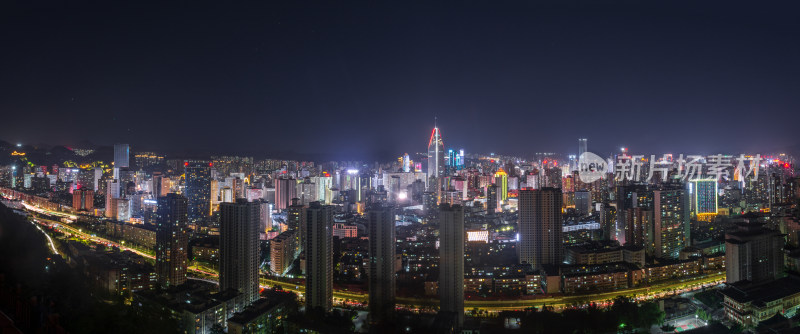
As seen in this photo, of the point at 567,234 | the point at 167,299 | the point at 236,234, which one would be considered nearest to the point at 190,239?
the point at 236,234

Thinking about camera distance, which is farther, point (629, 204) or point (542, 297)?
point (629, 204)

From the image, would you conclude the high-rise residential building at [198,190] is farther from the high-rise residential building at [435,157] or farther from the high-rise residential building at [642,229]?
the high-rise residential building at [642,229]

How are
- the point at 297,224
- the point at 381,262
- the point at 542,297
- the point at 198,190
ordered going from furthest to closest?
1. the point at 198,190
2. the point at 297,224
3. the point at 542,297
4. the point at 381,262

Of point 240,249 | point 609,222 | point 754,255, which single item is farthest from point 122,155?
point 754,255

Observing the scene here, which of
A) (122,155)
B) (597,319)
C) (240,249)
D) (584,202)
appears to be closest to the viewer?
(597,319)

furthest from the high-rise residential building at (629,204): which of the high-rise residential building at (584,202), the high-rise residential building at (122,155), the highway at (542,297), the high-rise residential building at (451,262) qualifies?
the high-rise residential building at (122,155)

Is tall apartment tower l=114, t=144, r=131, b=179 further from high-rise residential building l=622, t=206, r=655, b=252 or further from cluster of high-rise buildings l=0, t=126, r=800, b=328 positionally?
high-rise residential building l=622, t=206, r=655, b=252

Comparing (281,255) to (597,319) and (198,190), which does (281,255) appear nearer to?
(597,319)
